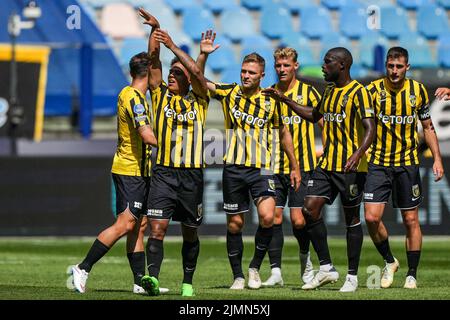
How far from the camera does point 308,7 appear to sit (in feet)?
91.1

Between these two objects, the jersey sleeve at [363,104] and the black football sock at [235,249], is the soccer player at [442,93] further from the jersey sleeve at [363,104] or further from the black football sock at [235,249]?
the black football sock at [235,249]

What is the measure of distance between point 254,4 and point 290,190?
15.8 metres

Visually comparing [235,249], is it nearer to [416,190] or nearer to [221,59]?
[416,190]

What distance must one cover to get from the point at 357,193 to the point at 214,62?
13379 millimetres

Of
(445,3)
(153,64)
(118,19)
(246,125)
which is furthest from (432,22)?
(153,64)

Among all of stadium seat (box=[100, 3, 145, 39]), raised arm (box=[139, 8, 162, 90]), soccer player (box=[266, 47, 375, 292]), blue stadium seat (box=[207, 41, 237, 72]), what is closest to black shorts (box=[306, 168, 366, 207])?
soccer player (box=[266, 47, 375, 292])

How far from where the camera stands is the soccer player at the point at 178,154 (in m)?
10.5

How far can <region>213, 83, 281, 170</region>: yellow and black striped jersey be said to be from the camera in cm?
1140

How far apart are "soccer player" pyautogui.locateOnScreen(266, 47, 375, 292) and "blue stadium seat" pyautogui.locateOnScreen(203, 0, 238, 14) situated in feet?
55.4

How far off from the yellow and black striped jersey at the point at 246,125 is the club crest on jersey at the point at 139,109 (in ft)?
3.85

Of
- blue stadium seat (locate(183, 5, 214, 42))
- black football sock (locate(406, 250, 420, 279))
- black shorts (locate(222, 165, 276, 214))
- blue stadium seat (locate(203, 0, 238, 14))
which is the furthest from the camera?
blue stadium seat (locate(203, 0, 238, 14))

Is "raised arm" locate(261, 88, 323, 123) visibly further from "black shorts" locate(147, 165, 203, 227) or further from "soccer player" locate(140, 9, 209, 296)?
"black shorts" locate(147, 165, 203, 227)
